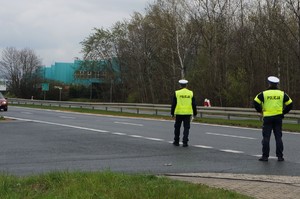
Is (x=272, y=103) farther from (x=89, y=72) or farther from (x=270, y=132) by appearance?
(x=89, y=72)

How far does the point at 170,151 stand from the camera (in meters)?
12.3

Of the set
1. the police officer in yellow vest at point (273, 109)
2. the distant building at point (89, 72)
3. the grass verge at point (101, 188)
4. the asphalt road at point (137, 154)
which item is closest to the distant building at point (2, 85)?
the distant building at point (89, 72)

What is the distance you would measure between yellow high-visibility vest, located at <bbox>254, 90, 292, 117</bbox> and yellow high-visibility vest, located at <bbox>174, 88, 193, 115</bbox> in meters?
3.05

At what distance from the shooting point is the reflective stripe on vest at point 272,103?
10781mm

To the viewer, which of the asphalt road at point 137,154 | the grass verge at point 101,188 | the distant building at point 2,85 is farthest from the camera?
the distant building at point 2,85

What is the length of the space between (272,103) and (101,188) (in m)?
5.79

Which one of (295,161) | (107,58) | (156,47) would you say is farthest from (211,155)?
(107,58)

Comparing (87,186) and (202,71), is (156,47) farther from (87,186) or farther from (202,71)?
(87,186)

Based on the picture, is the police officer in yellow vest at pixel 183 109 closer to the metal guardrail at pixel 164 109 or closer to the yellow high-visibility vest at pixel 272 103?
the yellow high-visibility vest at pixel 272 103

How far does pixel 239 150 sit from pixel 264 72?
3275cm

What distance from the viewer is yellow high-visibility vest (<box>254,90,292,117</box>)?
10.8 m

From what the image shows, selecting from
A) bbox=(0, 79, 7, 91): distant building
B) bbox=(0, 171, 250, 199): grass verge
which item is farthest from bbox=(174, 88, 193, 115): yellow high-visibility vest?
bbox=(0, 79, 7, 91): distant building

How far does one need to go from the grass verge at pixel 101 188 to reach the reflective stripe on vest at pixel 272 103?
4.48 meters

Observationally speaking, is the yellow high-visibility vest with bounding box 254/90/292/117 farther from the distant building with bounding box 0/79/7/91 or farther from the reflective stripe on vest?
the distant building with bounding box 0/79/7/91
